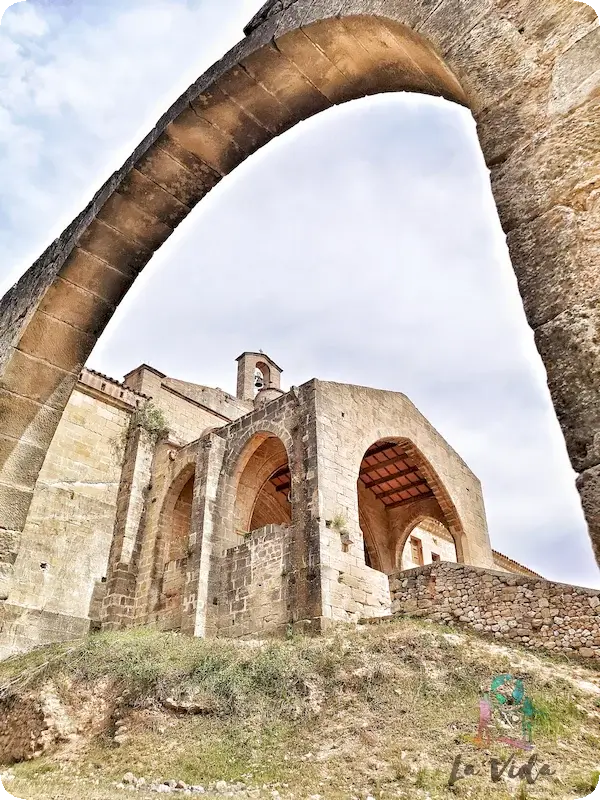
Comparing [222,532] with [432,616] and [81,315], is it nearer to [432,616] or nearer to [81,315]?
[432,616]

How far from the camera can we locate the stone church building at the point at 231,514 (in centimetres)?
1038

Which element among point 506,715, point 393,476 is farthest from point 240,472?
point 506,715

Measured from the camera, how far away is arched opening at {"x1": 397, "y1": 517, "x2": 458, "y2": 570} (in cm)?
1855

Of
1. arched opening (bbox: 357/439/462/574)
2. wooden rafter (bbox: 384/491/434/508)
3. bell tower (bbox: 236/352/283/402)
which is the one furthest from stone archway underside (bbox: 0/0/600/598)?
bell tower (bbox: 236/352/283/402)

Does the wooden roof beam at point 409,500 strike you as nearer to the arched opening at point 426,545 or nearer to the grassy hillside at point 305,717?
the arched opening at point 426,545

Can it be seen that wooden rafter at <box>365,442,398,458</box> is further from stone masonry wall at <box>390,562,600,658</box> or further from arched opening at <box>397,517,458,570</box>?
arched opening at <box>397,517,458,570</box>

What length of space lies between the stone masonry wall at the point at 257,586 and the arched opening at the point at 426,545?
25.9ft

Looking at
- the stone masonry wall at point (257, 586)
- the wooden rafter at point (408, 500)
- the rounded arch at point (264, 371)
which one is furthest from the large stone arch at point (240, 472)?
the rounded arch at point (264, 371)

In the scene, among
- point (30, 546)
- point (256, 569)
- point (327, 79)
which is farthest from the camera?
point (30, 546)

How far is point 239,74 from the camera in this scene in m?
3.09

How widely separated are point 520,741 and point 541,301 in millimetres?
5593

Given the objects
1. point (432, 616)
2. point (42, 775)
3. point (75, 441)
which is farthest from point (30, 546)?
point (432, 616)

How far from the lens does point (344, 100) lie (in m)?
3.12

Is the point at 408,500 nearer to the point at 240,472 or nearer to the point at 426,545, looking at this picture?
the point at 426,545
